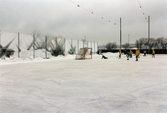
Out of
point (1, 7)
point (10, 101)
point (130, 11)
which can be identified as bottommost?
point (10, 101)

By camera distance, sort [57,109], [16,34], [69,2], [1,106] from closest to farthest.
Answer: [57,109] → [1,106] → [69,2] → [16,34]

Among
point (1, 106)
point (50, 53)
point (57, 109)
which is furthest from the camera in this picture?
point (50, 53)

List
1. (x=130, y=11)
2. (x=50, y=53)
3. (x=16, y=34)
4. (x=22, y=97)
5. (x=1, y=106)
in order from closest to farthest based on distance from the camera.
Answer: (x=1, y=106) → (x=22, y=97) → (x=130, y=11) → (x=16, y=34) → (x=50, y=53)

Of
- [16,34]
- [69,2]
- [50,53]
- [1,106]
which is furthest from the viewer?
[50,53]

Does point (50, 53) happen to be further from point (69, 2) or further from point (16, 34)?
point (69, 2)

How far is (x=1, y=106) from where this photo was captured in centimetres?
319

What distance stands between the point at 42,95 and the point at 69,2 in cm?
1027

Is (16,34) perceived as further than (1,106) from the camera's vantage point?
Yes

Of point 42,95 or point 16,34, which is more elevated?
point 16,34

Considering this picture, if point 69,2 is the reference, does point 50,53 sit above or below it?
below

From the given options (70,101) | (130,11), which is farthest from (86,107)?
(130,11)

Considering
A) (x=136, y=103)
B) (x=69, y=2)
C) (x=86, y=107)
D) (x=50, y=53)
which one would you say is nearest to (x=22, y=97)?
(x=86, y=107)

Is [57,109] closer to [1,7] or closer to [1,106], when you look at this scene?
[1,106]

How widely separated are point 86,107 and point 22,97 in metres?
1.49
